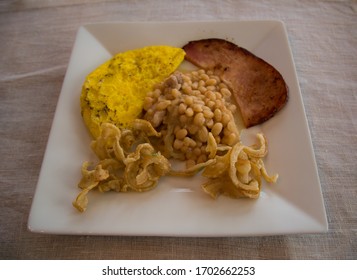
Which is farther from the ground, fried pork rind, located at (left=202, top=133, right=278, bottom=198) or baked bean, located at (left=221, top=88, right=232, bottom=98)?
baked bean, located at (left=221, top=88, right=232, bottom=98)

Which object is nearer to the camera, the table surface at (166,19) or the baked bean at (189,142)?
the table surface at (166,19)

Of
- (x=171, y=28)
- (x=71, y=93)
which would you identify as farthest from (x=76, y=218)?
(x=171, y=28)

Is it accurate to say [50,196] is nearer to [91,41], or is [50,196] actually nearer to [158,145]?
[158,145]

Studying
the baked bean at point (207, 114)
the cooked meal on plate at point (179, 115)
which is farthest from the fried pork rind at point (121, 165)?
the baked bean at point (207, 114)

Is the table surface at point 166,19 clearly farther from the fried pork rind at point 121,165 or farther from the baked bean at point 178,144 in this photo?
the baked bean at point 178,144

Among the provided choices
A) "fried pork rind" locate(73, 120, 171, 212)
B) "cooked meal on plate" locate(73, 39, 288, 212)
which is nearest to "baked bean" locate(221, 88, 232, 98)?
"cooked meal on plate" locate(73, 39, 288, 212)

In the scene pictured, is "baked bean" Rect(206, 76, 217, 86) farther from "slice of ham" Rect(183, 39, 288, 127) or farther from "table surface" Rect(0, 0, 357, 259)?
"table surface" Rect(0, 0, 357, 259)
